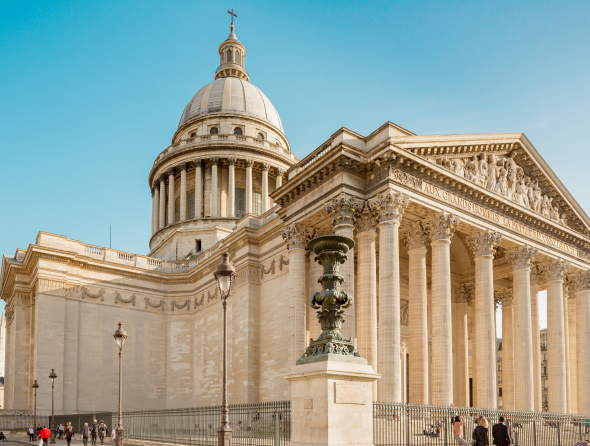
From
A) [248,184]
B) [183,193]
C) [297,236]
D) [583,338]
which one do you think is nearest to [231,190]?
[248,184]

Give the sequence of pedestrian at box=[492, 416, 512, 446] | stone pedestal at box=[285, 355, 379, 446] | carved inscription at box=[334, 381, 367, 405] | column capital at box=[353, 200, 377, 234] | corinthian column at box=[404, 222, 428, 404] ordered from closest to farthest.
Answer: stone pedestal at box=[285, 355, 379, 446]
carved inscription at box=[334, 381, 367, 405]
pedestrian at box=[492, 416, 512, 446]
corinthian column at box=[404, 222, 428, 404]
column capital at box=[353, 200, 377, 234]

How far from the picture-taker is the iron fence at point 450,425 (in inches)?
779

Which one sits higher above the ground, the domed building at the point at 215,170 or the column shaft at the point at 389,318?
the domed building at the point at 215,170

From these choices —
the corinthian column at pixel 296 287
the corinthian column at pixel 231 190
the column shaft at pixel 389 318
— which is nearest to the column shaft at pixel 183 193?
the corinthian column at pixel 231 190

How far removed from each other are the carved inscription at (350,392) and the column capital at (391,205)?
16278mm

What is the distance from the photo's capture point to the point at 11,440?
4056 cm

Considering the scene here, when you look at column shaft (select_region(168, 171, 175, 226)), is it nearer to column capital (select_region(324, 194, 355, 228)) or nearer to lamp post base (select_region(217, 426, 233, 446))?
column capital (select_region(324, 194, 355, 228))

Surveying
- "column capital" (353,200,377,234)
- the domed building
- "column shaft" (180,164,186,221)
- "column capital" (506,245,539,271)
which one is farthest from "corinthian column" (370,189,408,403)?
"column shaft" (180,164,186,221)

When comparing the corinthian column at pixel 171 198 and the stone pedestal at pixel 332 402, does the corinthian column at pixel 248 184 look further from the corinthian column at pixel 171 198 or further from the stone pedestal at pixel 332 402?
the stone pedestal at pixel 332 402

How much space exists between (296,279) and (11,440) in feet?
74.0

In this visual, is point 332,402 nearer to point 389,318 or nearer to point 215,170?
point 389,318

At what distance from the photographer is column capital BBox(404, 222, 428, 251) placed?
109 feet

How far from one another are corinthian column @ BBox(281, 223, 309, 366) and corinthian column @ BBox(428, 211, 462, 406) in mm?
7295

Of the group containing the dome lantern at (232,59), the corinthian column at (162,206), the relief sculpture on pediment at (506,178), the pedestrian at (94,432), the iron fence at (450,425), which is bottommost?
the pedestrian at (94,432)
